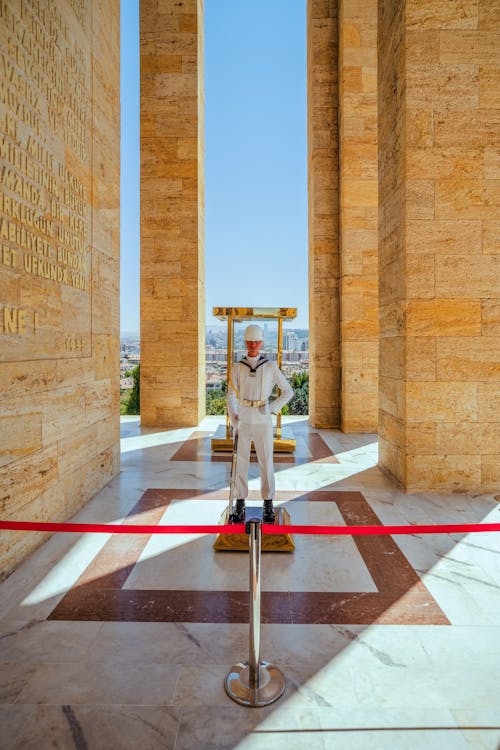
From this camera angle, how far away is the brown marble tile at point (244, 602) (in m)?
3.31

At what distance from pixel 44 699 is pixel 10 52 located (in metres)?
4.82

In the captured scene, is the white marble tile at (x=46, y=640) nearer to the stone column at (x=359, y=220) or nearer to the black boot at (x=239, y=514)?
the black boot at (x=239, y=514)

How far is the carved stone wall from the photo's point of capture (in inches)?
161

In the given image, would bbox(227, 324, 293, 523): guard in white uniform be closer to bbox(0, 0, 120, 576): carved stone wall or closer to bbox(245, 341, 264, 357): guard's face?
bbox(245, 341, 264, 357): guard's face

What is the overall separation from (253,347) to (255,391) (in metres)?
0.45

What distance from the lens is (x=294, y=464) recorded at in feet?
25.4

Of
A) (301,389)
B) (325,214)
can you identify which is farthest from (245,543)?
(301,389)

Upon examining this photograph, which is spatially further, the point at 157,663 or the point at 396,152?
the point at 396,152

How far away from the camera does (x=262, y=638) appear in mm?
3066

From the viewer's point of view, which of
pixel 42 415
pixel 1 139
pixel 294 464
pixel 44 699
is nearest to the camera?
pixel 44 699

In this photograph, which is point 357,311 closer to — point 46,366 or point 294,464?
point 294,464

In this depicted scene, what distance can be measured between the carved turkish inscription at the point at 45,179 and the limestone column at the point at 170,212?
18.4 feet

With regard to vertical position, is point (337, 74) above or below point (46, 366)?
above

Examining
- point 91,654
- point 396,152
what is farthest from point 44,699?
point 396,152
